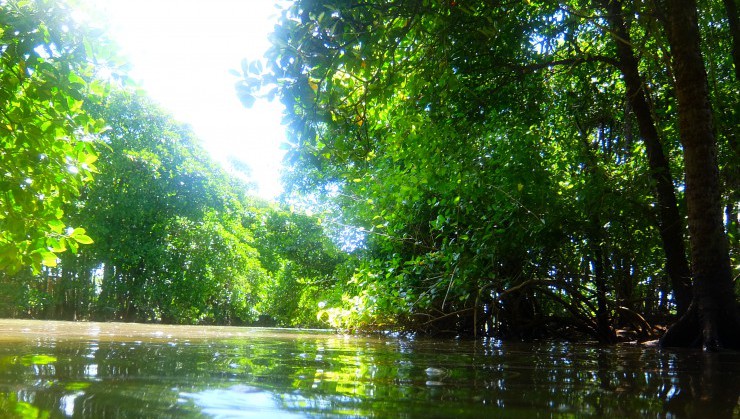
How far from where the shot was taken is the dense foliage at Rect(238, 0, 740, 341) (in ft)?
11.8

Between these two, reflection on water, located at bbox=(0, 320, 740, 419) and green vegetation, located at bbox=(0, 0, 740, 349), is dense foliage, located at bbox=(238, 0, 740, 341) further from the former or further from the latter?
reflection on water, located at bbox=(0, 320, 740, 419)

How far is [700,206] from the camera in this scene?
444 cm

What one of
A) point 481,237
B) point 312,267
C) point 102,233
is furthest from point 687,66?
point 102,233

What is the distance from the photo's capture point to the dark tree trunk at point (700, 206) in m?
4.27

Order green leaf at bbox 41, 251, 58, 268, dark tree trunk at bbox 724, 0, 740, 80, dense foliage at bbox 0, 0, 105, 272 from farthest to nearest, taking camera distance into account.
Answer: dark tree trunk at bbox 724, 0, 740, 80 → green leaf at bbox 41, 251, 58, 268 → dense foliage at bbox 0, 0, 105, 272

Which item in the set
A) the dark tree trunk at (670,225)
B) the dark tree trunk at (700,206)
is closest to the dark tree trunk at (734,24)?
the dark tree trunk at (670,225)

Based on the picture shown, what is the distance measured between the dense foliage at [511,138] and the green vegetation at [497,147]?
0.09 ft

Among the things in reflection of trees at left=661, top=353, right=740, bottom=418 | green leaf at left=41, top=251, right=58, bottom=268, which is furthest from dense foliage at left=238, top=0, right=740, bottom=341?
reflection of trees at left=661, top=353, right=740, bottom=418

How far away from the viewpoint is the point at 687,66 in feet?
15.2

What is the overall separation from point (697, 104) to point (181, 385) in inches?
196

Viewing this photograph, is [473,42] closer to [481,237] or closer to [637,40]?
[481,237]

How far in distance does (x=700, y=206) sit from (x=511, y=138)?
2032mm

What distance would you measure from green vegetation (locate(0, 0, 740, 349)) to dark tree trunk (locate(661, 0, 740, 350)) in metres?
0.02

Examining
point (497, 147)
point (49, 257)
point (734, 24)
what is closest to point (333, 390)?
point (49, 257)
